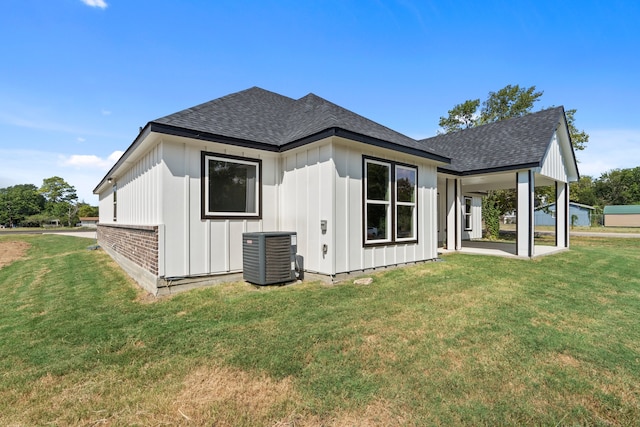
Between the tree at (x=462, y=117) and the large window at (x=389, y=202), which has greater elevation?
the tree at (x=462, y=117)

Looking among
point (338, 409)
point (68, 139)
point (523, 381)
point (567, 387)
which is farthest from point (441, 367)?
point (68, 139)

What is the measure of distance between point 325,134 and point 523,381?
477cm

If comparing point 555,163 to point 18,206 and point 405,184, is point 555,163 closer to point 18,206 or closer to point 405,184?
point 405,184

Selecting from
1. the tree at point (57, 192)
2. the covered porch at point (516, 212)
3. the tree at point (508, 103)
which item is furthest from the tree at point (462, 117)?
the tree at point (57, 192)

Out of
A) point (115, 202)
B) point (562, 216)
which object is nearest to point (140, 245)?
point (115, 202)

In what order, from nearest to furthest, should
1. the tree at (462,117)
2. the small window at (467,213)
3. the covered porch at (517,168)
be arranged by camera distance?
1. the covered porch at (517,168)
2. the small window at (467,213)
3. the tree at (462,117)

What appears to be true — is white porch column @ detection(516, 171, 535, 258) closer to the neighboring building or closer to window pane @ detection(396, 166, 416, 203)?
window pane @ detection(396, 166, 416, 203)

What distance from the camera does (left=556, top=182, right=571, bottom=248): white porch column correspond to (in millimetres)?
12297

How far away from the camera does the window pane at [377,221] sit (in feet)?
22.5

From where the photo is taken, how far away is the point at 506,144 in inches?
436

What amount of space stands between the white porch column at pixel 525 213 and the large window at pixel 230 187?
27.5 feet

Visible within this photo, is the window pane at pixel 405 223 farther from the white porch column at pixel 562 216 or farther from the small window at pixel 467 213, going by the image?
the small window at pixel 467 213

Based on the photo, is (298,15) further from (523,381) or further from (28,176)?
(28,176)

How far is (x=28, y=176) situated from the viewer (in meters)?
88.4
